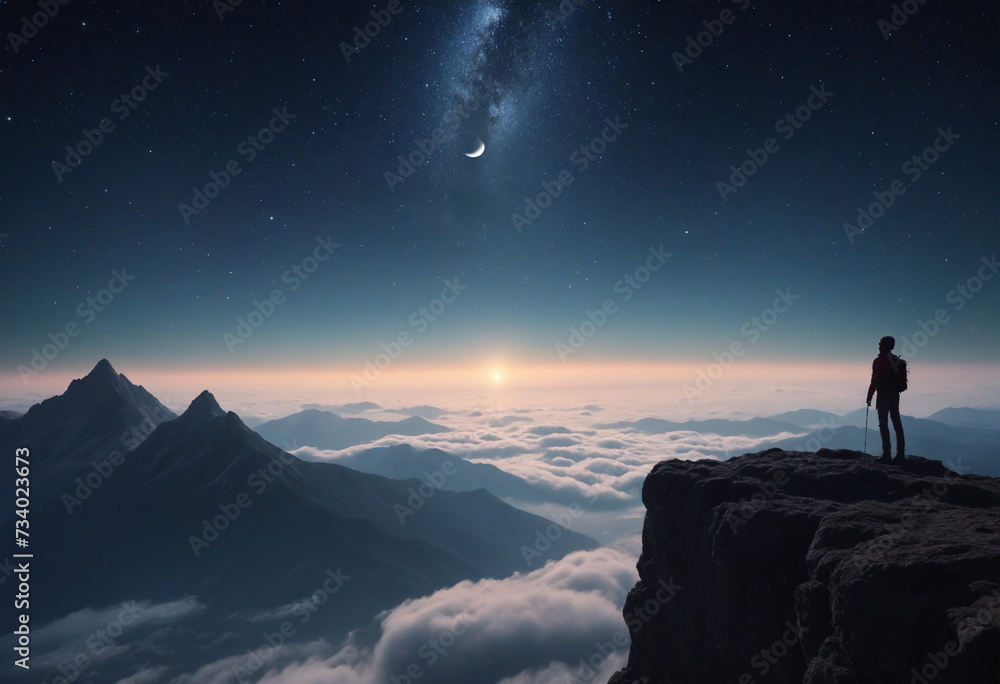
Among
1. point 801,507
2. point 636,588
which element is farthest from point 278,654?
point 801,507

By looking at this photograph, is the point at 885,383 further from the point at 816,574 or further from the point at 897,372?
the point at 816,574

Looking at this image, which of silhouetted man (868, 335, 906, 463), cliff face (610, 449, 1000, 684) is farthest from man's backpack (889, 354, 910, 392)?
cliff face (610, 449, 1000, 684)

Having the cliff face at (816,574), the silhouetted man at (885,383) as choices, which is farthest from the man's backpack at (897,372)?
the cliff face at (816,574)

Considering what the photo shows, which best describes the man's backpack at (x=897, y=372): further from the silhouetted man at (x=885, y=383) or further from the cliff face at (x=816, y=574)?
the cliff face at (x=816, y=574)

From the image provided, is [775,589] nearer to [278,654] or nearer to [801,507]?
[801,507]

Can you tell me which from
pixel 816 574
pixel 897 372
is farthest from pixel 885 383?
pixel 816 574
